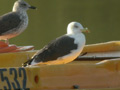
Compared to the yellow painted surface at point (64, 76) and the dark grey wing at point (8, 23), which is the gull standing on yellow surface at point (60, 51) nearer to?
the yellow painted surface at point (64, 76)

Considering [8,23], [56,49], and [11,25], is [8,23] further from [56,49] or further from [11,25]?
[56,49]

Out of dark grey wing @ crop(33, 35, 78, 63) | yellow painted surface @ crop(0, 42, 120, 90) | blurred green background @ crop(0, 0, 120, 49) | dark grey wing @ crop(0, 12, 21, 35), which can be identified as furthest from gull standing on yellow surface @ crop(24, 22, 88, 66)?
blurred green background @ crop(0, 0, 120, 49)

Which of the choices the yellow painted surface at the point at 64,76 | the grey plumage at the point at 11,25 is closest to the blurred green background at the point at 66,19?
the grey plumage at the point at 11,25

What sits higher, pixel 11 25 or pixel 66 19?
pixel 11 25

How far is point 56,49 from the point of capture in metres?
6.48

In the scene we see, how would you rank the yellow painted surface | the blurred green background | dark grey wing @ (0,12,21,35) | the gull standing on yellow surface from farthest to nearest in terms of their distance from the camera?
1. the blurred green background
2. dark grey wing @ (0,12,21,35)
3. the gull standing on yellow surface
4. the yellow painted surface

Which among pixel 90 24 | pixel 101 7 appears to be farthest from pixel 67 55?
pixel 101 7

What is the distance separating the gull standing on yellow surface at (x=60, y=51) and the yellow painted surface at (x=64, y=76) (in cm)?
93

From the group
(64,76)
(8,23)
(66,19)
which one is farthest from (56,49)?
(66,19)

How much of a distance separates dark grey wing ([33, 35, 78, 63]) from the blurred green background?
20.7 feet

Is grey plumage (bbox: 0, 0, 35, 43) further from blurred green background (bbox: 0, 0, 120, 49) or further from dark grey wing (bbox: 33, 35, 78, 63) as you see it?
blurred green background (bbox: 0, 0, 120, 49)

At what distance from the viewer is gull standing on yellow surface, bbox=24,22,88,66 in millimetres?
6418

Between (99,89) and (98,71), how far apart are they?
27 centimetres

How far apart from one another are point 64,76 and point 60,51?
3.85 ft
